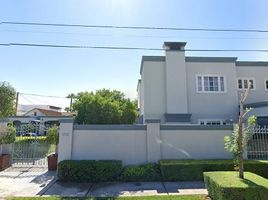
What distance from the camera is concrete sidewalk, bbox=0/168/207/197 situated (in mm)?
8664

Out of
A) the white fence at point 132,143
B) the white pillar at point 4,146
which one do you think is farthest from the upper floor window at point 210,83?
the white pillar at point 4,146

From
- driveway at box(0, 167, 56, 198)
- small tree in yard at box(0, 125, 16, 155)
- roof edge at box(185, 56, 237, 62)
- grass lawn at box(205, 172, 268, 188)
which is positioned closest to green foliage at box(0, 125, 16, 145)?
small tree in yard at box(0, 125, 16, 155)

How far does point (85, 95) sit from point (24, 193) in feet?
39.3

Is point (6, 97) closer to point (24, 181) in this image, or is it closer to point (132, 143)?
point (24, 181)

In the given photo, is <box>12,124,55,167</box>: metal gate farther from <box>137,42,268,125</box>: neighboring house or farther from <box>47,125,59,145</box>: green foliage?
<box>137,42,268,125</box>: neighboring house

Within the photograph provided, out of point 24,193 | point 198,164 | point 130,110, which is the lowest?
point 24,193

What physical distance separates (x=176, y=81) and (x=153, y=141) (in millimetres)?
7485

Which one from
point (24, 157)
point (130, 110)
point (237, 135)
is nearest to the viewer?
point (237, 135)

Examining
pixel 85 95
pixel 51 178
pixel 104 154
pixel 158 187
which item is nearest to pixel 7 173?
pixel 51 178

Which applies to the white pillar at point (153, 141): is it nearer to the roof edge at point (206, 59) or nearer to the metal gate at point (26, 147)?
the metal gate at point (26, 147)

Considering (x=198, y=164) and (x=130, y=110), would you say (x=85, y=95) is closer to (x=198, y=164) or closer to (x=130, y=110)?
(x=130, y=110)

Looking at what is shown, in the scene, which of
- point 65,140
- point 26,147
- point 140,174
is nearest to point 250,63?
point 140,174

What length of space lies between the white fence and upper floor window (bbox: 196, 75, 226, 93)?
7251mm

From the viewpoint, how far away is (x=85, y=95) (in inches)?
787
